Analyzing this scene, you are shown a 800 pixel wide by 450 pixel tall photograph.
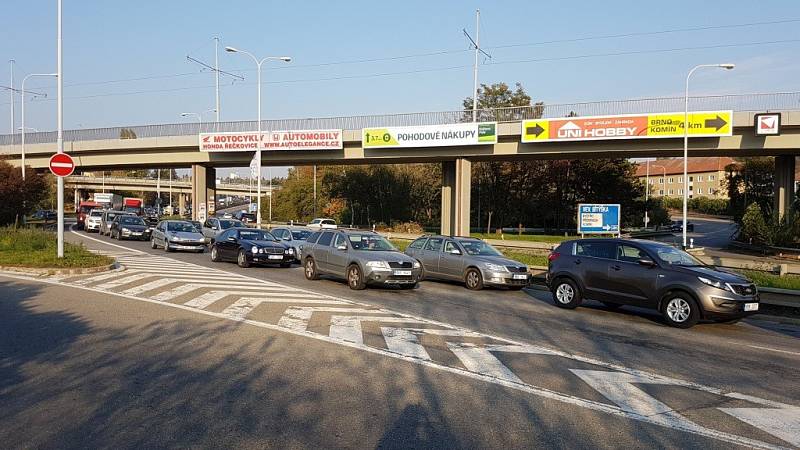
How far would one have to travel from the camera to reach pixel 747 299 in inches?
475

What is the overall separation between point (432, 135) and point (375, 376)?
31.2 metres

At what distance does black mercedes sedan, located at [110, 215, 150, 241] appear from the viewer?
126 ft

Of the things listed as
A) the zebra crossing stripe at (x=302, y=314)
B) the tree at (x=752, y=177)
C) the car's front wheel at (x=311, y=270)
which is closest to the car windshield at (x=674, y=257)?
the zebra crossing stripe at (x=302, y=314)

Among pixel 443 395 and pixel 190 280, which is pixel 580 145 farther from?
pixel 443 395

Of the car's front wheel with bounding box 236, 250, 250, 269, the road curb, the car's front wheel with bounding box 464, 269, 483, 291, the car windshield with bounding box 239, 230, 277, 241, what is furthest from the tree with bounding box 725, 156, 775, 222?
the road curb

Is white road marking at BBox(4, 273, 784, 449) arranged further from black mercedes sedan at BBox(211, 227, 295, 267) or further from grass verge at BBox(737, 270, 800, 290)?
black mercedes sedan at BBox(211, 227, 295, 267)

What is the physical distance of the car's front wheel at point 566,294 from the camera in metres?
14.5

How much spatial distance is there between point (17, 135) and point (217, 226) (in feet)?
107

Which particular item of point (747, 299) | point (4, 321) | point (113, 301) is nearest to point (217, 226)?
point (113, 301)

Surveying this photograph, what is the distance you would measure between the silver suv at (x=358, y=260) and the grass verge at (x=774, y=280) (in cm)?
923

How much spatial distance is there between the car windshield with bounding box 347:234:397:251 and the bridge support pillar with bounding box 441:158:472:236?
73.6 feet

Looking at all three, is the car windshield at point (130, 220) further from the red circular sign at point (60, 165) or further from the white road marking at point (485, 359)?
the white road marking at point (485, 359)

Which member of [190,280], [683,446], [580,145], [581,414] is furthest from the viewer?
[580,145]

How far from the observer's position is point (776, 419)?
6.39 metres
